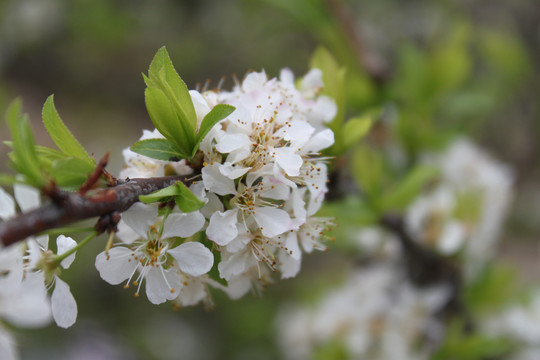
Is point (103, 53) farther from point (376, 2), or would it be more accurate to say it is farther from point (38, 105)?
point (376, 2)

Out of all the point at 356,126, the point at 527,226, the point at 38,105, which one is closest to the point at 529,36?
the point at 527,226

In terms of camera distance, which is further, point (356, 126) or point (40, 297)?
point (356, 126)

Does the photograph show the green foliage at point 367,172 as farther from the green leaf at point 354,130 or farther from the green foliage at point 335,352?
the green foliage at point 335,352

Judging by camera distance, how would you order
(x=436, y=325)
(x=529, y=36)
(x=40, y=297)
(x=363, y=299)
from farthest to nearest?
1. (x=529, y=36)
2. (x=363, y=299)
3. (x=436, y=325)
4. (x=40, y=297)

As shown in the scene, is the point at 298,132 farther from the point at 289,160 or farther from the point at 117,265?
the point at 117,265

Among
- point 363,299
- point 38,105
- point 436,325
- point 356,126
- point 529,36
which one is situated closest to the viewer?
point 356,126

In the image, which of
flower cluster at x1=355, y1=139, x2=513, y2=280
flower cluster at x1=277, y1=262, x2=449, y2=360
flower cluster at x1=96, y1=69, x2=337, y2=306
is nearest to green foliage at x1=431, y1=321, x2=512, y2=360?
flower cluster at x1=277, y1=262, x2=449, y2=360

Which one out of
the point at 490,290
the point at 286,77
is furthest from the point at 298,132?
the point at 490,290
